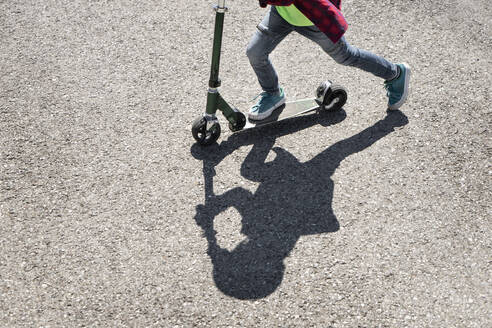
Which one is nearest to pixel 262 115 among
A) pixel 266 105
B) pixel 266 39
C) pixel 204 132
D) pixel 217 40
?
pixel 266 105

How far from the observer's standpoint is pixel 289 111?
4352 millimetres

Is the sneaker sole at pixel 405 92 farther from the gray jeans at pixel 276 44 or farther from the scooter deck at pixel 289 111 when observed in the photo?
the scooter deck at pixel 289 111

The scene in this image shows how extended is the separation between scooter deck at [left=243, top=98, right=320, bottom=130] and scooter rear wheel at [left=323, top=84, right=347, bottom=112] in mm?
111

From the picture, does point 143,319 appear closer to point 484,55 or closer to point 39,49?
point 39,49

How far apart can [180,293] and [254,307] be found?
1.55 ft

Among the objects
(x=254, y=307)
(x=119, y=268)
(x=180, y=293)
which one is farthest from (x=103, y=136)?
(x=254, y=307)

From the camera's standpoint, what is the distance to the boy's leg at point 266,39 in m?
3.82

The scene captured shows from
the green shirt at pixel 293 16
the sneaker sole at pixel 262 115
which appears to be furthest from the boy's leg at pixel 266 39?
the sneaker sole at pixel 262 115

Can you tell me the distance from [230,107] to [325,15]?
3.41 ft

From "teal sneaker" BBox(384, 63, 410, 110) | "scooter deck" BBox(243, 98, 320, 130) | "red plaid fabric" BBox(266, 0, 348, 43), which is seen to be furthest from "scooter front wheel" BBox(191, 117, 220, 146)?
"teal sneaker" BBox(384, 63, 410, 110)

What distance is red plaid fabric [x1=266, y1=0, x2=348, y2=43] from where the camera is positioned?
11.2ft

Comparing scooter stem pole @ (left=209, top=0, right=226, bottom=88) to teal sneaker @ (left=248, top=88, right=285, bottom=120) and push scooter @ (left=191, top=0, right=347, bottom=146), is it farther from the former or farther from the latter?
teal sneaker @ (left=248, top=88, right=285, bottom=120)

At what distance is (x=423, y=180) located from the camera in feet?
13.1

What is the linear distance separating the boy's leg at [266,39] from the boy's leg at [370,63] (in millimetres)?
139
